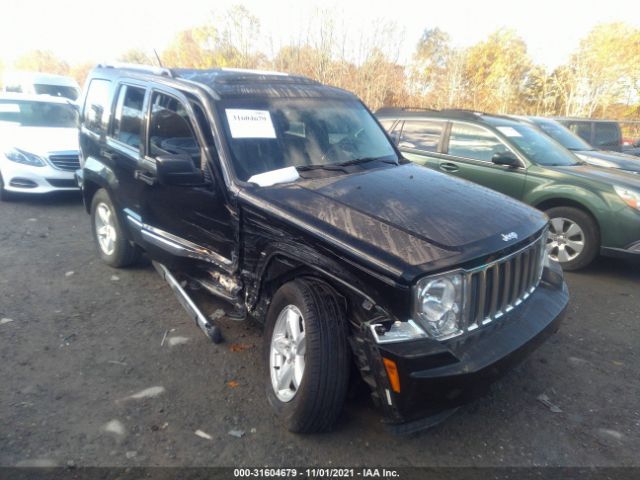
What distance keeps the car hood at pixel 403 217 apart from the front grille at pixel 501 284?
96 millimetres

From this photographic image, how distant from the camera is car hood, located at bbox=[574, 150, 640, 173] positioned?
7.25 m

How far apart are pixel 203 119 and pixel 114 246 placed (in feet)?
7.39

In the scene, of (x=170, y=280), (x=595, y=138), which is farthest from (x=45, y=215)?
(x=595, y=138)

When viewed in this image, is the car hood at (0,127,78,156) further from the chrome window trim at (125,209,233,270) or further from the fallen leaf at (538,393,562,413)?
the fallen leaf at (538,393,562,413)

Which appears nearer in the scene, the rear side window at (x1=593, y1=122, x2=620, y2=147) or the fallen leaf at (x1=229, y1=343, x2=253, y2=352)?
the fallen leaf at (x1=229, y1=343, x2=253, y2=352)

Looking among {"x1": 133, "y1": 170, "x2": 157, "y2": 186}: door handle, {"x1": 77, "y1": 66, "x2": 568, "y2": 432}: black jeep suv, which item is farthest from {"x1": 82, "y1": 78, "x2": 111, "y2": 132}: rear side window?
{"x1": 133, "y1": 170, "x2": 157, "y2": 186}: door handle

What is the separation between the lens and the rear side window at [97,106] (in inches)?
188

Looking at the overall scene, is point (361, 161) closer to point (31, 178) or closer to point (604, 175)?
point (604, 175)

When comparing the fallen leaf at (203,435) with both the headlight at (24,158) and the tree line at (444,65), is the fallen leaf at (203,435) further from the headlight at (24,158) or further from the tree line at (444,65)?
the tree line at (444,65)

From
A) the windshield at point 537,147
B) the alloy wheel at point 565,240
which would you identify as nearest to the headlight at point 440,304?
the alloy wheel at point 565,240

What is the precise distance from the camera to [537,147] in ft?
20.2

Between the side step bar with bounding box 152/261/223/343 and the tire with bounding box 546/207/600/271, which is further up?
the tire with bounding box 546/207/600/271

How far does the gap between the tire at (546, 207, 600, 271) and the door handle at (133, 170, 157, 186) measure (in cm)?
419

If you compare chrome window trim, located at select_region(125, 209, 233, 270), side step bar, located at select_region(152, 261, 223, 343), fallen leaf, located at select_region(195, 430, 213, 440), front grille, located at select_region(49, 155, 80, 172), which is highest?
front grille, located at select_region(49, 155, 80, 172)
